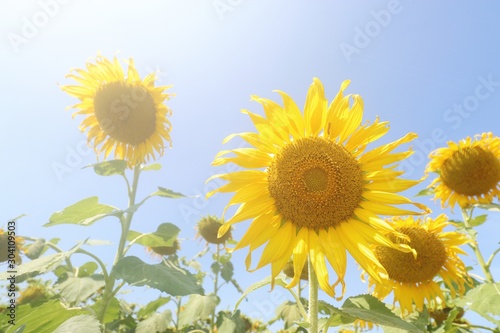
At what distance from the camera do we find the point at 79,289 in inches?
125

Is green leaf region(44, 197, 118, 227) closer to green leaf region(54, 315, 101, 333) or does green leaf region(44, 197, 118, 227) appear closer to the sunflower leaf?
green leaf region(54, 315, 101, 333)

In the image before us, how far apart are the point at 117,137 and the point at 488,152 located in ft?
17.2

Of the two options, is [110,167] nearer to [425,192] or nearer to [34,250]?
[34,250]

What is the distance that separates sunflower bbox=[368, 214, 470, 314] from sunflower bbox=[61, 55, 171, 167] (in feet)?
10.5

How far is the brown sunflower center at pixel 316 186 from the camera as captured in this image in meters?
→ 2.43

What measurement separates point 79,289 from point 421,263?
10.7ft

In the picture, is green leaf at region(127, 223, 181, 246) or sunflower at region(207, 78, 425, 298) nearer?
sunflower at region(207, 78, 425, 298)

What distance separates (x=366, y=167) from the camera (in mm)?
2539

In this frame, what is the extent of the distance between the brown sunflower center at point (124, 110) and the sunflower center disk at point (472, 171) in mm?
4466

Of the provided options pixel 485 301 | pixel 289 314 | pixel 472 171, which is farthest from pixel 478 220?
pixel 289 314

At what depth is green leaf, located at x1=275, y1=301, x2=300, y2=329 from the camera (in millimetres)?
5259

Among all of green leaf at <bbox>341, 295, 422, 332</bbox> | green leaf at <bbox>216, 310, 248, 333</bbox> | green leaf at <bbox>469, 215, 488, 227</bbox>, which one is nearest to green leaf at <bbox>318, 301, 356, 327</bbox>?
green leaf at <bbox>341, 295, 422, 332</bbox>

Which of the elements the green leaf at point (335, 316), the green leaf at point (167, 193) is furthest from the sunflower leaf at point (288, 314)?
the green leaf at point (335, 316)

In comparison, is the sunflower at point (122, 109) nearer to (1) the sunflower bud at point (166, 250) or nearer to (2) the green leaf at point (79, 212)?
(2) the green leaf at point (79, 212)
